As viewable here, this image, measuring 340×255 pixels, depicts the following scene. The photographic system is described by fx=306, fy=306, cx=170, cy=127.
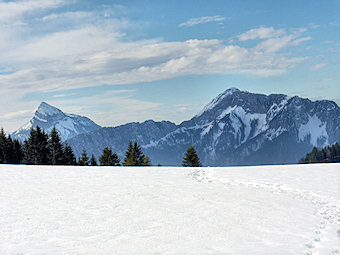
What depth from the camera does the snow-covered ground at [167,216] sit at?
9792 millimetres

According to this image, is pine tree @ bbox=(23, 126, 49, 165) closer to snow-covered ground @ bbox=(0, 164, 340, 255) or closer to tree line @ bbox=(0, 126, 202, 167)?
tree line @ bbox=(0, 126, 202, 167)

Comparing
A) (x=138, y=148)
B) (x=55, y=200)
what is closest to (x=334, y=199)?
(x=55, y=200)

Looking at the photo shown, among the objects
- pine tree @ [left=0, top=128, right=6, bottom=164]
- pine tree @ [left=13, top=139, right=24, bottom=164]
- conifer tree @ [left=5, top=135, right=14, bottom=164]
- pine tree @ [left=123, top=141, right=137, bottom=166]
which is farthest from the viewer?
pine tree @ [left=13, top=139, right=24, bottom=164]

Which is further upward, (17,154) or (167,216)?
(17,154)

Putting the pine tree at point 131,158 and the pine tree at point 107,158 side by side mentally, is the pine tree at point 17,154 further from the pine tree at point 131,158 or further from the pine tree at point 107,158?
the pine tree at point 131,158

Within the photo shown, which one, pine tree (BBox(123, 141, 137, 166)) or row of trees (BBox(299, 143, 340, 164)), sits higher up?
pine tree (BBox(123, 141, 137, 166))

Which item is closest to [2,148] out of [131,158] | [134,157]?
[131,158]

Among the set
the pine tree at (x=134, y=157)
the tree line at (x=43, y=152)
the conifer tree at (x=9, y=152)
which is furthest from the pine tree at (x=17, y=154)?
the pine tree at (x=134, y=157)

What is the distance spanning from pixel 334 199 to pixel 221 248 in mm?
10891

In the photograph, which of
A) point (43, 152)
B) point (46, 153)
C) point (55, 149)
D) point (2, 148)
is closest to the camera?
point (43, 152)

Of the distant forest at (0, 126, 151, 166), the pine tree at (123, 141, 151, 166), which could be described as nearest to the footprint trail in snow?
the pine tree at (123, 141, 151, 166)

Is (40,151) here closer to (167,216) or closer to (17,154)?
(17,154)

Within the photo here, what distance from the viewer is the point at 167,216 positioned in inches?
518

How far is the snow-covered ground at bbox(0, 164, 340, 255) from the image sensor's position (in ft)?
32.1
